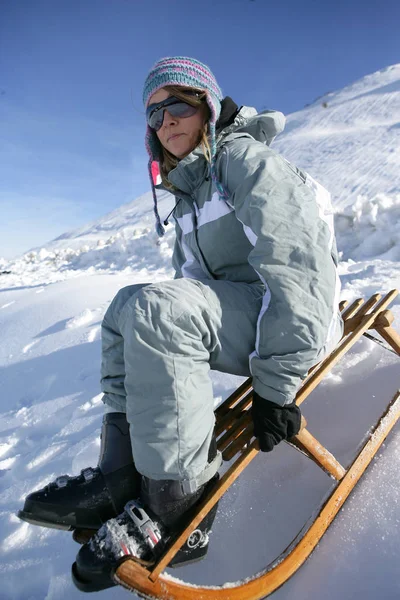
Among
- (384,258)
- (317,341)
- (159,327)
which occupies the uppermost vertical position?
(159,327)

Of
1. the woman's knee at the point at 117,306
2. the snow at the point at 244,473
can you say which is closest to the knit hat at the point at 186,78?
the woman's knee at the point at 117,306

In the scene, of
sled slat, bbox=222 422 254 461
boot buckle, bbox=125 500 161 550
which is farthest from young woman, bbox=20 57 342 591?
sled slat, bbox=222 422 254 461

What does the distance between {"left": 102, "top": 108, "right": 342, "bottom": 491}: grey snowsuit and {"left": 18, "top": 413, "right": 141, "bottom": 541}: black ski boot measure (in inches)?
6.8

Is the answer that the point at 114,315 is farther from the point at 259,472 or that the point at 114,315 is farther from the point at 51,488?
the point at 259,472

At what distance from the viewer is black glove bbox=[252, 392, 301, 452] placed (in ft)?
3.35

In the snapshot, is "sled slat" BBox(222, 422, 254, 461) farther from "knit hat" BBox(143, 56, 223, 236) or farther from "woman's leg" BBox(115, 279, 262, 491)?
"knit hat" BBox(143, 56, 223, 236)

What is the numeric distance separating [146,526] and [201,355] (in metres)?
0.44

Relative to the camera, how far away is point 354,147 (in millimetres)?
14789

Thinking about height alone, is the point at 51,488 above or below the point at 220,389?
above

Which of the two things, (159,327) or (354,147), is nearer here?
(159,327)

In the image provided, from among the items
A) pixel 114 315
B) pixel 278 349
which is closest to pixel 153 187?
pixel 114 315

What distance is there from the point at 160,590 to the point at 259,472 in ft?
1.92

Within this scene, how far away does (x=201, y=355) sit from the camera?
1000 mm

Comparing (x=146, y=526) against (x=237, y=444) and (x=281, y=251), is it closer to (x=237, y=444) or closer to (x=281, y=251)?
(x=237, y=444)
